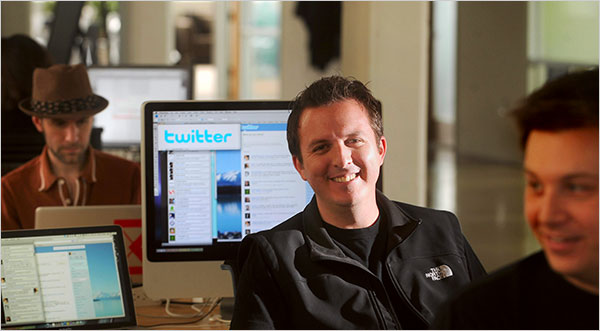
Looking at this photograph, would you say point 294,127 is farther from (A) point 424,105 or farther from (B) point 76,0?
(B) point 76,0

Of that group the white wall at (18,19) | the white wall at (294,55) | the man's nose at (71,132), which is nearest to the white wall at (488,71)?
the white wall at (294,55)

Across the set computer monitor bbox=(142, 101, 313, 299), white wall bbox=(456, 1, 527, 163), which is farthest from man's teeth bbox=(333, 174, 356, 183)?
white wall bbox=(456, 1, 527, 163)

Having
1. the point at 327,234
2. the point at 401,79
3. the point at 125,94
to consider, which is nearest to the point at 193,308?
the point at 327,234

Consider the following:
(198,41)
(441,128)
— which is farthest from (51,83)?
(441,128)

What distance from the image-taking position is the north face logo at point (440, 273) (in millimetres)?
1283

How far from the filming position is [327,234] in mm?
1259

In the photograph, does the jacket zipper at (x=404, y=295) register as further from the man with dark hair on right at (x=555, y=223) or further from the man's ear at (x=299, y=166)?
the man with dark hair on right at (x=555, y=223)

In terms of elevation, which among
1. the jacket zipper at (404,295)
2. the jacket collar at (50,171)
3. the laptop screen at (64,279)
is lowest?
the laptop screen at (64,279)

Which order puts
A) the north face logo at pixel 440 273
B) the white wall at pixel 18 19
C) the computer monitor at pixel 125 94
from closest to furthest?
the north face logo at pixel 440 273
the computer monitor at pixel 125 94
the white wall at pixel 18 19

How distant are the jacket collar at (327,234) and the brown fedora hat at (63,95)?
1051 millimetres

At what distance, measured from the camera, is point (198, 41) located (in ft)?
40.0

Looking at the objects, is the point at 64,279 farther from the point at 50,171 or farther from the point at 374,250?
the point at 374,250

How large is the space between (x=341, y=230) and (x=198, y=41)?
11.2 metres

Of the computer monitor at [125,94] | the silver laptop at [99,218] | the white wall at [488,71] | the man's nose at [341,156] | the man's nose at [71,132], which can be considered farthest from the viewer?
the white wall at [488,71]
